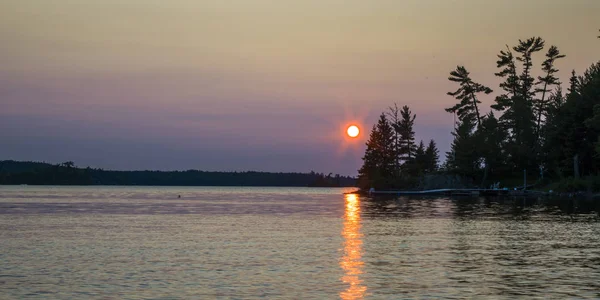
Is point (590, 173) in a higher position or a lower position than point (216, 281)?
higher

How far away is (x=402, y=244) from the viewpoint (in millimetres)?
42031

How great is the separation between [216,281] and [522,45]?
12881cm

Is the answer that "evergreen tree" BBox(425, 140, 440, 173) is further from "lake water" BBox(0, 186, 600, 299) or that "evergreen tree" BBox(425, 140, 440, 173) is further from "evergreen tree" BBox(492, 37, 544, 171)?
"lake water" BBox(0, 186, 600, 299)

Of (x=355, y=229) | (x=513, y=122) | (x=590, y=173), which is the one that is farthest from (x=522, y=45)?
(x=355, y=229)

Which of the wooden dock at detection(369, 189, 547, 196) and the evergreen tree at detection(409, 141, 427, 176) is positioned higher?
the evergreen tree at detection(409, 141, 427, 176)

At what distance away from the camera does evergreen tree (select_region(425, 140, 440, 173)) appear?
179 metres

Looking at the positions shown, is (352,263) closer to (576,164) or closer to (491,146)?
(576,164)

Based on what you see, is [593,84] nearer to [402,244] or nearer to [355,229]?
[355,229]

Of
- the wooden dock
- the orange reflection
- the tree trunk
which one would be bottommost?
the orange reflection

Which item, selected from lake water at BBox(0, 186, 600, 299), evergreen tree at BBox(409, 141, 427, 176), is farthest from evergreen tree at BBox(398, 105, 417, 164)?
lake water at BBox(0, 186, 600, 299)

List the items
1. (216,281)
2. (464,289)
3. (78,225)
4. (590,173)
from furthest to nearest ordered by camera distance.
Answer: (590,173) → (78,225) → (216,281) → (464,289)

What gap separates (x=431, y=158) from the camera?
180m

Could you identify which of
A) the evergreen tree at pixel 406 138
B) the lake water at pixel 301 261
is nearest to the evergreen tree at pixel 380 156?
the evergreen tree at pixel 406 138

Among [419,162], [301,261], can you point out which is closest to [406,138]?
[419,162]
